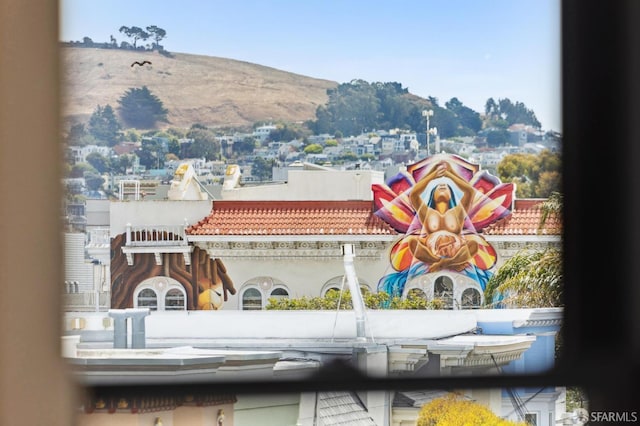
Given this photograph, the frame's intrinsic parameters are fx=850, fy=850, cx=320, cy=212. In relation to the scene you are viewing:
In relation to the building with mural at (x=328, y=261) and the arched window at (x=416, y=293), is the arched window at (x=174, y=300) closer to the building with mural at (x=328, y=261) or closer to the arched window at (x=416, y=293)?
the building with mural at (x=328, y=261)

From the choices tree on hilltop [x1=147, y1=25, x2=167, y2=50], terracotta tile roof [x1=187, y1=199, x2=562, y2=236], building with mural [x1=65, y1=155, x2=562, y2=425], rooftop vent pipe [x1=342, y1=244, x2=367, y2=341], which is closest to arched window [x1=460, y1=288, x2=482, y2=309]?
building with mural [x1=65, y1=155, x2=562, y2=425]

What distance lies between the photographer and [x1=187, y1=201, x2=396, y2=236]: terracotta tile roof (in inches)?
86.7

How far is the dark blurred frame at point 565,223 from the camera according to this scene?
1.26m

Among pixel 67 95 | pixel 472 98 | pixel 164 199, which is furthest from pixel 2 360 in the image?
pixel 472 98

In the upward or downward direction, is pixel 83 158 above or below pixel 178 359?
above

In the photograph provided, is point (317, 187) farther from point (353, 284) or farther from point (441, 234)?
point (441, 234)

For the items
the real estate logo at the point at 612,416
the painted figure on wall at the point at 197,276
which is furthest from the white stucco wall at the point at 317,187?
the real estate logo at the point at 612,416

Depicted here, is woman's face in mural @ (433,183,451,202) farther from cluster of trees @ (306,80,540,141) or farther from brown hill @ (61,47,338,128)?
brown hill @ (61,47,338,128)

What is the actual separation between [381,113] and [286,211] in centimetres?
36

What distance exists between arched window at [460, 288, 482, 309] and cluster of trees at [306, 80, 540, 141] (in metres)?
0.47

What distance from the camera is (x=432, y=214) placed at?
238 cm

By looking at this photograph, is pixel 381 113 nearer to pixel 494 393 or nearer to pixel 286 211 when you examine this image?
pixel 286 211

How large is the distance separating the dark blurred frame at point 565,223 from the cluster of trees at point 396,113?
58 centimetres

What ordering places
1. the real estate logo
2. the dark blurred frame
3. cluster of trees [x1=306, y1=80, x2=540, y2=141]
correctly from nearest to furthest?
the dark blurred frame → the real estate logo → cluster of trees [x1=306, y1=80, x2=540, y2=141]
